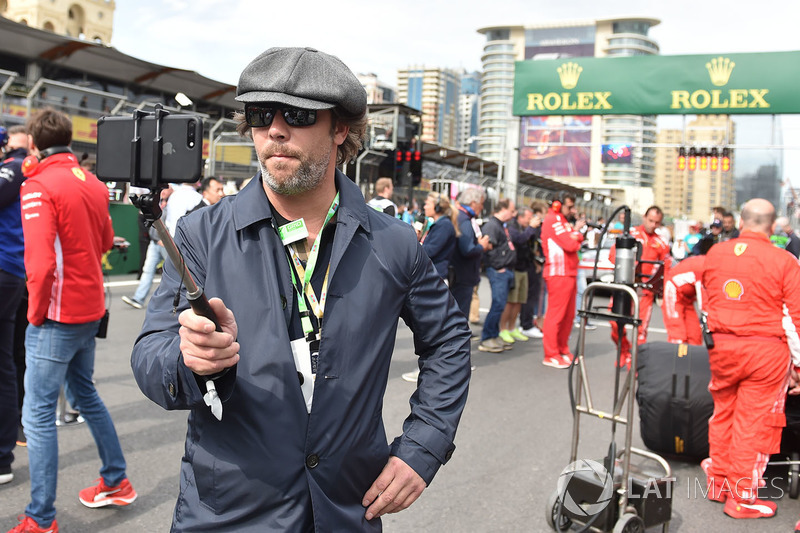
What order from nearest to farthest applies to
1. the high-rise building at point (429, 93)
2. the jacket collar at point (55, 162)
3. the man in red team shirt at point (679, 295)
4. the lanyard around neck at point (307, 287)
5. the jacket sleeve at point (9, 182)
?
the lanyard around neck at point (307, 287)
the jacket collar at point (55, 162)
the jacket sleeve at point (9, 182)
the man in red team shirt at point (679, 295)
the high-rise building at point (429, 93)

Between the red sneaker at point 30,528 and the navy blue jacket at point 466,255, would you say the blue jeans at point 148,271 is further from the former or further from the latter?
the red sneaker at point 30,528

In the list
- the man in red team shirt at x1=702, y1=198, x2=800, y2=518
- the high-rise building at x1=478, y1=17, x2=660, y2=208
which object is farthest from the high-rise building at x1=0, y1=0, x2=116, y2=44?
the man in red team shirt at x1=702, y1=198, x2=800, y2=518

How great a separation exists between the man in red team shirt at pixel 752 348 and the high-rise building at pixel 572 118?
96.0 meters

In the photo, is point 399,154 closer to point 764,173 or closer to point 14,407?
point 14,407

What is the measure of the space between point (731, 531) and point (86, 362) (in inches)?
148

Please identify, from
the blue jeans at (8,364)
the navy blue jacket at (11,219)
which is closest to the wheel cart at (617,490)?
the blue jeans at (8,364)

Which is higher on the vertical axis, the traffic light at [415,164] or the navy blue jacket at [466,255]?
the traffic light at [415,164]

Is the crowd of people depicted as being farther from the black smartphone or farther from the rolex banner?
the rolex banner

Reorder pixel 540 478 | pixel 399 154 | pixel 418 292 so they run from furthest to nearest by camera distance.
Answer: pixel 399 154 → pixel 540 478 → pixel 418 292

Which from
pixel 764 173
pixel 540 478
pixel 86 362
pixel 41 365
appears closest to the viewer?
pixel 41 365

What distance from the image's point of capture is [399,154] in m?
18.6

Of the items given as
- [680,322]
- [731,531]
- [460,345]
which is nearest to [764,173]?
[680,322]

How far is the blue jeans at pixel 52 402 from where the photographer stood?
11.4ft

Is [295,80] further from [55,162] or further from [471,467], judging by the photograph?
[471,467]
